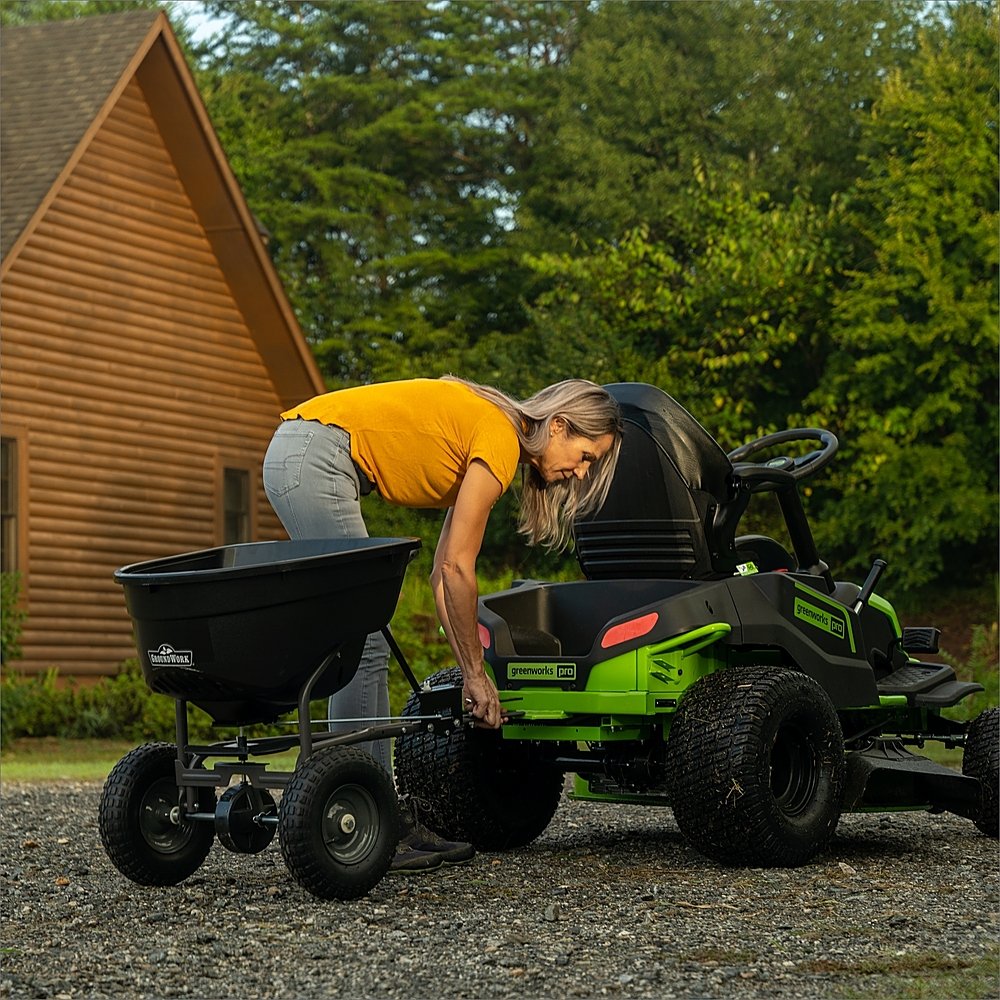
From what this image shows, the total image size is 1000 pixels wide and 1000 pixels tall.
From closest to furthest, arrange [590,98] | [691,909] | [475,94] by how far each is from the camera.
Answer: [691,909] < [590,98] < [475,94]

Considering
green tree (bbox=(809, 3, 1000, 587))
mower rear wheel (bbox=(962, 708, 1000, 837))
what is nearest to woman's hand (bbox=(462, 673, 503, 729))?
mower rear wheel (bbox=(962, 708, 1000, 837))

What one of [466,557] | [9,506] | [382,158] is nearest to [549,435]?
[466,557]

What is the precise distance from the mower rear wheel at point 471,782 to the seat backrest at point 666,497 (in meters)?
0.89

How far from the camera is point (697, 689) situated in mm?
6430

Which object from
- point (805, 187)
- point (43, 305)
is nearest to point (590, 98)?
point (805, 187)

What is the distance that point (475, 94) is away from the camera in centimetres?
3616

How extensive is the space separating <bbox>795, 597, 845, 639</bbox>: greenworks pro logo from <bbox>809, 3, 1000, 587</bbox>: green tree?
59.9ft

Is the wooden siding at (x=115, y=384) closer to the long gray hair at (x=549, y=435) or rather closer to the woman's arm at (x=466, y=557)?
the long gray hair at (x=549, y=435)

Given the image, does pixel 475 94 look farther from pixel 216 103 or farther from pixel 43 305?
pixel 43 305

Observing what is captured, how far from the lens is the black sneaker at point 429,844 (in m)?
6.35

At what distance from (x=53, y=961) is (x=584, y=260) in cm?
2397

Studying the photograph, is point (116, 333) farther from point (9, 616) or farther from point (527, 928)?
point (527, 928)

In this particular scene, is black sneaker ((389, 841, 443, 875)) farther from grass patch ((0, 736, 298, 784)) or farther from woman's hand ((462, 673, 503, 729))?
grass patch ((0, 736, 298, 784))

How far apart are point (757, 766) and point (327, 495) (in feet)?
5.77
